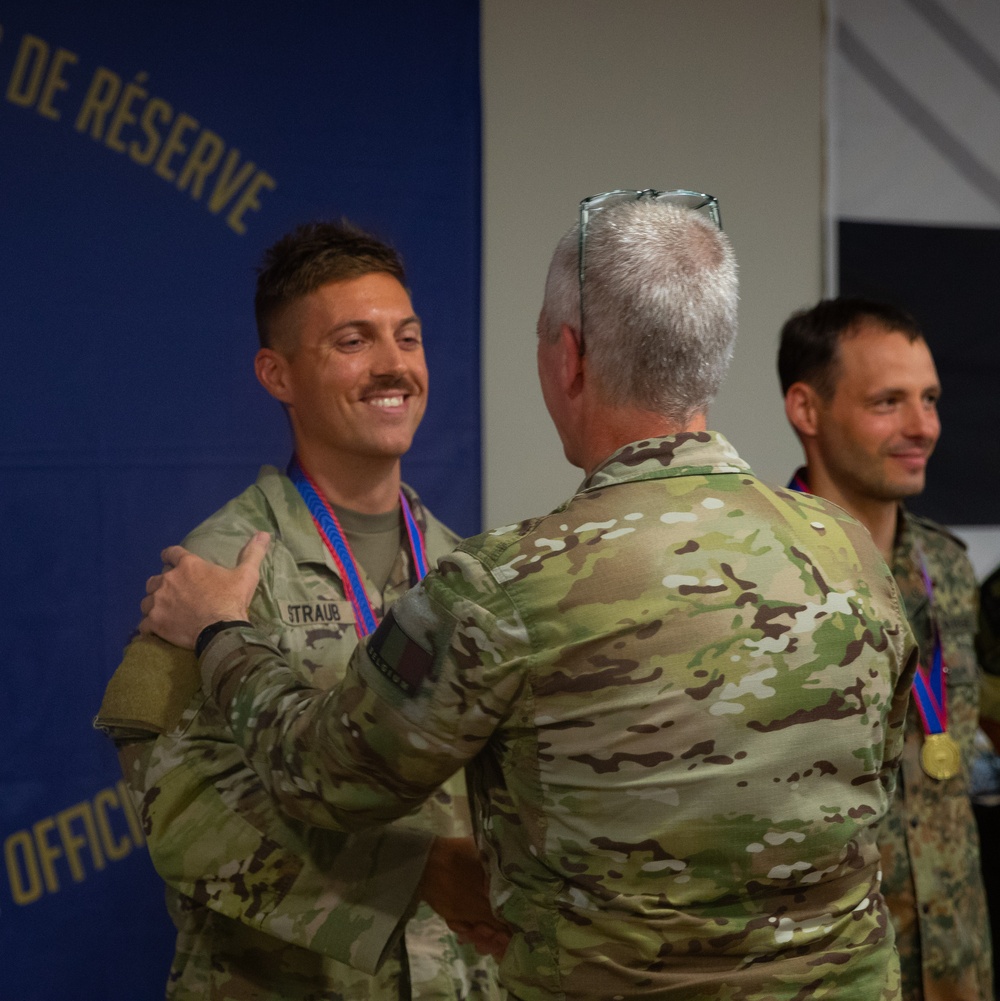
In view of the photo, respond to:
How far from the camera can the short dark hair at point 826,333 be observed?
7.50 ft

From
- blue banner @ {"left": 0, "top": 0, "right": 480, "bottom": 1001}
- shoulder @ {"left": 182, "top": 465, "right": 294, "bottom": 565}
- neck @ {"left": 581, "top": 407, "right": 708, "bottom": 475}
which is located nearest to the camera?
neck @ {"left": 581, "top": 407, "right": 708, "bottom": 475}

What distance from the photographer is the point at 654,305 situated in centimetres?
115

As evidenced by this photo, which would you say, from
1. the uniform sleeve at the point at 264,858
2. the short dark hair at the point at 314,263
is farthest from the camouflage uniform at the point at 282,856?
the short dark hair at the point at 314,263

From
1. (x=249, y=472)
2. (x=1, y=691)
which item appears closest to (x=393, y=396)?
(x=249, y=472)

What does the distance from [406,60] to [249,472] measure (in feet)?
3.33

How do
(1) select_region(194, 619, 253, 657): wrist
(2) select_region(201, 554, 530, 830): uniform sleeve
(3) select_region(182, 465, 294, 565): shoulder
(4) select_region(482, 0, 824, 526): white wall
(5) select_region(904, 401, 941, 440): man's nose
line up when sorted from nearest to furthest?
(2) select_region(201, 554, 530, 830): uniform sleeve < (1) select_region(194, 619, 253, 657): wrist < (3) select_region(182, 465, 294, 565): shoulder < (5) select_region(904, 401, 941, 440): man's nose < (4) select_region(482, 0, 824, 526): white wall

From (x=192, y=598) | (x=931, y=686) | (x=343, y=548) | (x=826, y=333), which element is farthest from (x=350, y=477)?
(x=931, y=686)

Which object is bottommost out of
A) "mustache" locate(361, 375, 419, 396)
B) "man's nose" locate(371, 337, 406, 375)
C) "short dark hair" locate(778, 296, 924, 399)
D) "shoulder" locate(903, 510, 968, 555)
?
"shoulder" locate(903, 510, 968, 555)

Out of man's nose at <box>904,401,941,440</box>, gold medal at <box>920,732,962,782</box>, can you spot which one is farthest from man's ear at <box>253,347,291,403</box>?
gold medal at <box>920,732,962,782</box>

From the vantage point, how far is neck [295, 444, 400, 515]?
1.88 metres

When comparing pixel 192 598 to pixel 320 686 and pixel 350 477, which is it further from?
pixel 350 477

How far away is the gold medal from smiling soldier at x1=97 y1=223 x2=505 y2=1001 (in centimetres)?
90

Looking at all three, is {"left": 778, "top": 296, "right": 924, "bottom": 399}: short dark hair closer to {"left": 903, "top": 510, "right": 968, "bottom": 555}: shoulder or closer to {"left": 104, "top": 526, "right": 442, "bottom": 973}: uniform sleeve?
{"left": 903, "top": 510, "right": 968, "bottom": 555}: shoulder

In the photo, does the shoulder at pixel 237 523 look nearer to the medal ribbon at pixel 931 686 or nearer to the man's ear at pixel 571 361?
the man's ear at pixel 571 361
